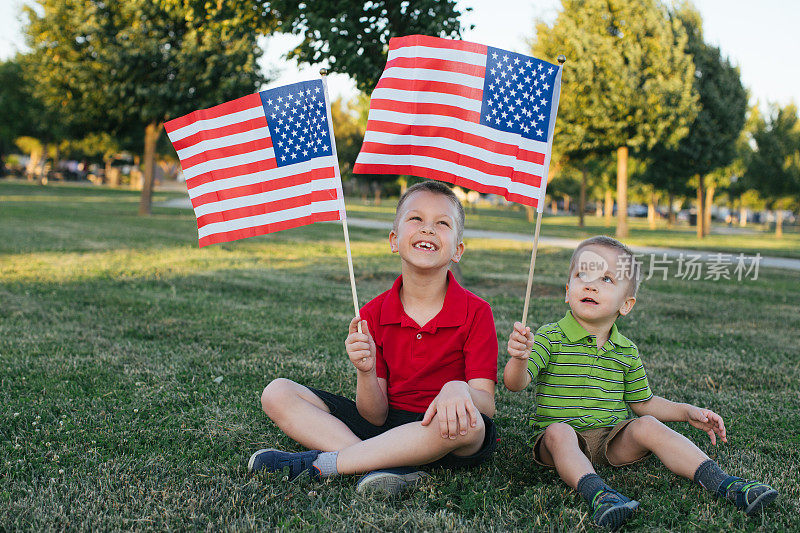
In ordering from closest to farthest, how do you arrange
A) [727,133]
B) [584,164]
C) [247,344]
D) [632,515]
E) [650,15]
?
[632,515] → [247,344] → [650,15] → [727,133] → [584,164]

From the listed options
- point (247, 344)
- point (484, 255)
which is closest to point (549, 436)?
point (247, 344)

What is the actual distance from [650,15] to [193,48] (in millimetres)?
13864

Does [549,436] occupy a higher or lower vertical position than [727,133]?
lower

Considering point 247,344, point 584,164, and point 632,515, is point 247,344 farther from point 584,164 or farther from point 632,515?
point 584,164

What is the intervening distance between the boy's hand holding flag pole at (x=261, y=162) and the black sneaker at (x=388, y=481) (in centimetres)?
94

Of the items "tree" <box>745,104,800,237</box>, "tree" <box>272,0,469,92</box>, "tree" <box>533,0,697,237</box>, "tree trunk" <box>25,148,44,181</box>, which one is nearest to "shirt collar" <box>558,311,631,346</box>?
"tree" <box>272,0,469,92</box>

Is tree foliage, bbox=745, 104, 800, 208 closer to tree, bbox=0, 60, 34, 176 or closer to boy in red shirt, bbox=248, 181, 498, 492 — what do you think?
boy in red shirt, bbox=248, 181, 498, 492

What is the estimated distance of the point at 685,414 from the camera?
274 centimetres

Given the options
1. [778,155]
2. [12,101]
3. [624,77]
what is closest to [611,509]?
[624,77]

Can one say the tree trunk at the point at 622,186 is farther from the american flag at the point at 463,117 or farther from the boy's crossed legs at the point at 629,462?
the boy's crossed legs at the point at 629,462

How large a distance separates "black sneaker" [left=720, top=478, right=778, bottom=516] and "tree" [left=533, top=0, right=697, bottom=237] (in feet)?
61.9

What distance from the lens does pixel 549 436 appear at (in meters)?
2.76

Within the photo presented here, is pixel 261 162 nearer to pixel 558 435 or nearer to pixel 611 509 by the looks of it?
pixel 558 435

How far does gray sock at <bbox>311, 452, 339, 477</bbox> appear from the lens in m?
2.66
